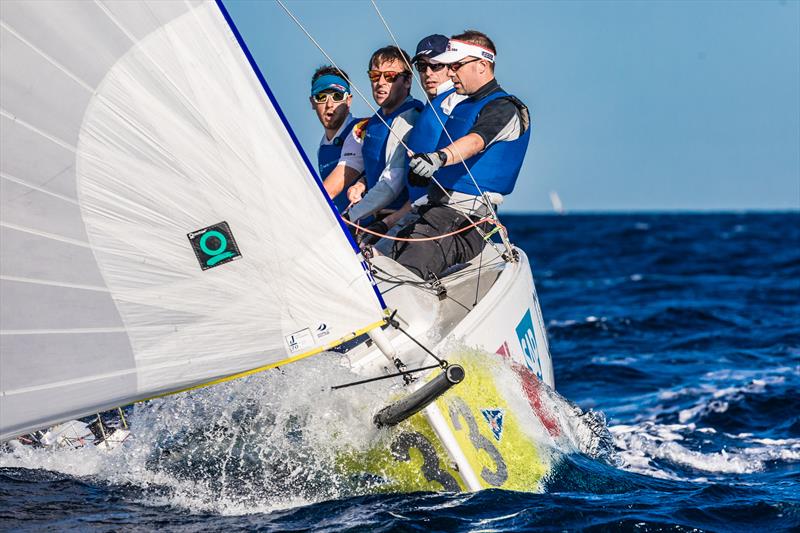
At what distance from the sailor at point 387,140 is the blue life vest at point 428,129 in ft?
0.48

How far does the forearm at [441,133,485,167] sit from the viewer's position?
13.9 ft

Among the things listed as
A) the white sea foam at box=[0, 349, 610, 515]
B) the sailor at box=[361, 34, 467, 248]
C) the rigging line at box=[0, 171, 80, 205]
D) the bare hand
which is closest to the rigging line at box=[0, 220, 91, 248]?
the rigging line at box=[0, 171, 80, 205]

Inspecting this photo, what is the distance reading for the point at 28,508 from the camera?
3752 mm

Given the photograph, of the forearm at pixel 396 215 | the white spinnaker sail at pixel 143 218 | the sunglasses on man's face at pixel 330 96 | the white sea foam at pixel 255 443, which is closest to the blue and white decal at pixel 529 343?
the white sea foam at pixel 255 443

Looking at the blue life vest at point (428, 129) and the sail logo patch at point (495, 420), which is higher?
the blue life vest at point (428, 129)

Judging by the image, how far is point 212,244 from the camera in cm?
340

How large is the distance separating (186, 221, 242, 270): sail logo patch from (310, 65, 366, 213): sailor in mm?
1986

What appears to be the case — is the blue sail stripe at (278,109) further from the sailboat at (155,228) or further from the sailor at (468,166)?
the sailor at (468,166)

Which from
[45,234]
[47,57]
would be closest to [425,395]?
[45,234]

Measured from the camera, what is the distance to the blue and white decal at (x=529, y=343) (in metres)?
4.70

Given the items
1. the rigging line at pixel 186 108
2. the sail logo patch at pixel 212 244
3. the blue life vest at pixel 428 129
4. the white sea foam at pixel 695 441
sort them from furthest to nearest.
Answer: the white sea foam at pixel 695 441, the blue life vest at pixel 428 129, the sail logo patch at pixel 212 244, the rigging line at pixel 186 108

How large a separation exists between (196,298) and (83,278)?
1.25ft

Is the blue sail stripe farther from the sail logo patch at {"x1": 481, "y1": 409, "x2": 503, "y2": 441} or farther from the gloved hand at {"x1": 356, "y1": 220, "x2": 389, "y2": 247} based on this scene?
the gloved hand at {"x1": 356, "y1": 220, "x2": 389, "y2": 247}

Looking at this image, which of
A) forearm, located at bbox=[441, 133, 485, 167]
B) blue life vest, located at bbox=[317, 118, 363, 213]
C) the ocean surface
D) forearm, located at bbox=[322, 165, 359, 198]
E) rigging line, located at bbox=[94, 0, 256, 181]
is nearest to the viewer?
rigging line, located at bbox=[94, 0, 256, 181]
